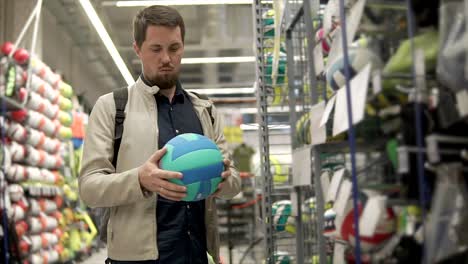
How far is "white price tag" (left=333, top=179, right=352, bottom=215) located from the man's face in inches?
34.2

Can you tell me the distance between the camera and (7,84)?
18.2ft

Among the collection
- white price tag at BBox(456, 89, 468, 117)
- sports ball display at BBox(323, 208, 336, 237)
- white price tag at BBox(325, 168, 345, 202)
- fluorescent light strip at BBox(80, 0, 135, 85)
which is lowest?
sports ball display at BBox(323, 208, 336, 237)

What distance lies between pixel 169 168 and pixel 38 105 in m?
5.26

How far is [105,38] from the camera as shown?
9156 mm

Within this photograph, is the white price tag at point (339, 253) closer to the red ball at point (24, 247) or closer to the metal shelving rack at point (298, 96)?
the metal shelving rack at point (298, 96)

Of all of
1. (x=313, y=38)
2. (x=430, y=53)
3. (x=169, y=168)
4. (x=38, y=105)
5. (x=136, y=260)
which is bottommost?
(x=136, y=260)

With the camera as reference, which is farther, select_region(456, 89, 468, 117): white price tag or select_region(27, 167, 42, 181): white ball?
select_region(27, 167, 42, 181): white ball

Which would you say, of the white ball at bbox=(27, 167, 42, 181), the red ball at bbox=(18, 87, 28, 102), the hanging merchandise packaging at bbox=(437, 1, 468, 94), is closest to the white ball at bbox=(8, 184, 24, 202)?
the white ball at bbox=(27, 167, 42, 181)

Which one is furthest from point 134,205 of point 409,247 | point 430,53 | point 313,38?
point 430,53

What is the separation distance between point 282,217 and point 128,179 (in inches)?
67.6

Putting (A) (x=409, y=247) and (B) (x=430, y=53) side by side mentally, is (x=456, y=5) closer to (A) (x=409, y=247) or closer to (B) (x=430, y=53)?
(B) (x=430, y=53)

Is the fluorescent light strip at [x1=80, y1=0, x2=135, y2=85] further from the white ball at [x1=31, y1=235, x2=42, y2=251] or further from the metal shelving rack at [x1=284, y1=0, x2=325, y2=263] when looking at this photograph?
the metal shelving rack at [x1=284, y1=0, x2=325, y2=263]

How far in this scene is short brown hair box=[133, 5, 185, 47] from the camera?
2.11m

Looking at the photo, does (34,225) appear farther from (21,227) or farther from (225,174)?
(225,174)
